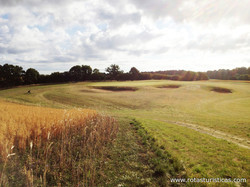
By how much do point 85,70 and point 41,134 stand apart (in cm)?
7638

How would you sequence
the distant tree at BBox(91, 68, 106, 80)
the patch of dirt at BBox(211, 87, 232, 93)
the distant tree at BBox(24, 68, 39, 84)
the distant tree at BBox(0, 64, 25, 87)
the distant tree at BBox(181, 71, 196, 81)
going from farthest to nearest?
the distant tree at BBox(181, 71, 196, 81) < the distant tree at BBox(91, 68, 106, 80) < the distant tree at BBox(24, 68, 39, 84) < the distant tree at BBox(0, 64, 25, 87) < the patch of dirt at BBox(211, 87, 232, 93)

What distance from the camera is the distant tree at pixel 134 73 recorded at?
9369 cm

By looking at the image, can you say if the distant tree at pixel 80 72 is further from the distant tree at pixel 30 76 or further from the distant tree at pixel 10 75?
the distant tree at pixel 10 75

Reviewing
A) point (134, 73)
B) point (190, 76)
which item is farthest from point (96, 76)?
point (190, 76)

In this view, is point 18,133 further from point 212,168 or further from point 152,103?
point 152,103

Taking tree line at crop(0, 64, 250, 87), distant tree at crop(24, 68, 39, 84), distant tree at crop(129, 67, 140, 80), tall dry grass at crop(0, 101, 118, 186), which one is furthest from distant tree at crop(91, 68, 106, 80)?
tall dry grass at crop(0, 101, 118, 186)

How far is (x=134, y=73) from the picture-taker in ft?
312

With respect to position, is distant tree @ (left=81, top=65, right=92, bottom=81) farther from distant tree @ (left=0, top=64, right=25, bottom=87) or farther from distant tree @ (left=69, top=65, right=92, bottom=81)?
distant tree @ (left=0, top=64, right=25, bottom=87)

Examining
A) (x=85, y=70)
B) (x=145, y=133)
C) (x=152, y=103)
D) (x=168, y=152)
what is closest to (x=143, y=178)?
(x=168, y=152)

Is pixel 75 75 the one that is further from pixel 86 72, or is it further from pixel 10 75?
pixel 10 75

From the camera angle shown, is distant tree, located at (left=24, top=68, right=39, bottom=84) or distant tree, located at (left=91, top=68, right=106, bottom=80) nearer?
distant tree, located at (left=24, top=68, right=39, bottom=84)

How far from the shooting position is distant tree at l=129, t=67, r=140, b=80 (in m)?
93.7

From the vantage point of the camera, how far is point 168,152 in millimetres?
7129

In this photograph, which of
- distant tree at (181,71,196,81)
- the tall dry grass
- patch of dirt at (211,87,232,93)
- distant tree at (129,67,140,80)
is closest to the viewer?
the tall dry grass
